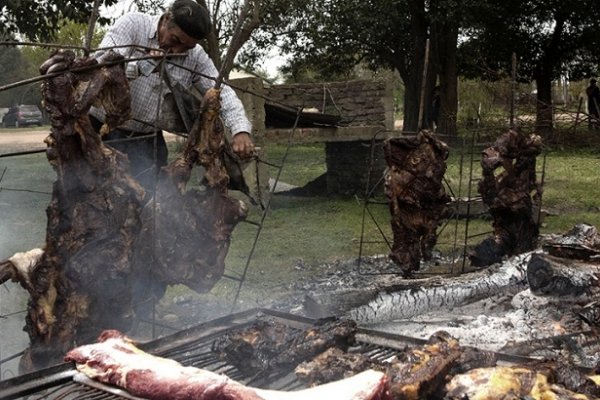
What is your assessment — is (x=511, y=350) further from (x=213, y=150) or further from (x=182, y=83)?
(x=182, y=83)

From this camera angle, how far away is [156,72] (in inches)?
230

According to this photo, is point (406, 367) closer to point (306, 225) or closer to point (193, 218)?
point (193, 218)

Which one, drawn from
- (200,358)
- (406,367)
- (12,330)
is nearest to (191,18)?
(200,358)

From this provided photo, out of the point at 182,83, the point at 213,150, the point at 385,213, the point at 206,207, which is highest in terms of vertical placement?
the point at 182,83

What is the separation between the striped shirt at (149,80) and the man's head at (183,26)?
0.53 ft

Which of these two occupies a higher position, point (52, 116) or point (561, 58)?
point (561, 58)

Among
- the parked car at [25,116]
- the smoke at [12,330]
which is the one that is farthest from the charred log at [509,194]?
the parked car at [25,116]

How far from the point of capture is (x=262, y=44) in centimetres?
2741

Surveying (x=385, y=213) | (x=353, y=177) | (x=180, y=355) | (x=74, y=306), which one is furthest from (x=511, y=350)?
(x=353, y=177)

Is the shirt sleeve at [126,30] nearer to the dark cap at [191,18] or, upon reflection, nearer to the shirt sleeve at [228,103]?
the dark cap at [191,18]

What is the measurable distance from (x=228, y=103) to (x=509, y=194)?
3.95 meters

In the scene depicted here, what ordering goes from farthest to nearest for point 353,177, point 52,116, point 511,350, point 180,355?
point 353,177, point 511,350, point 52,116, point 180,355

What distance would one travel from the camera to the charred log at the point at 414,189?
24.7ft

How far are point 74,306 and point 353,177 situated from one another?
11.1m
